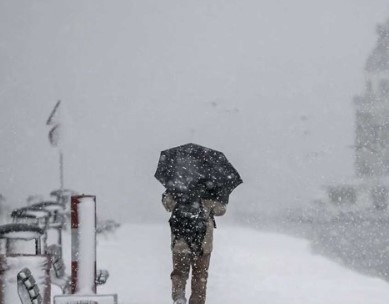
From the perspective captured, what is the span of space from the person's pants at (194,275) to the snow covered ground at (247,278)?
1.22m

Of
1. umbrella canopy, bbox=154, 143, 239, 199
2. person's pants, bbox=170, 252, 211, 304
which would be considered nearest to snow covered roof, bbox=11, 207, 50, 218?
umbrella canopy, bbox=154, 143, 239, 199

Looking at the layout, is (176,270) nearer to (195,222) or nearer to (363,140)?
(195,222)

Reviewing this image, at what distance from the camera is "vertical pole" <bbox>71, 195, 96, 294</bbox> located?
187 inches

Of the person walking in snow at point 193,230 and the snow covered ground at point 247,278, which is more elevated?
the person walking in snow at point 193,230

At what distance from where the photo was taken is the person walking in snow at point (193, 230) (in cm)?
630

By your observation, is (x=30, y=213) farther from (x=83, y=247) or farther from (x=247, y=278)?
(x=247, y=278)

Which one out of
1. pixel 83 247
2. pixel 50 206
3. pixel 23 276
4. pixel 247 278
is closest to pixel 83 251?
pixel 83 247

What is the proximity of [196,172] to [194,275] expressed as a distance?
907mm

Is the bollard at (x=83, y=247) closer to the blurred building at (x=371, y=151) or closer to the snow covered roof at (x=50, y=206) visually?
the snow covered roof at (x=50, y=206)

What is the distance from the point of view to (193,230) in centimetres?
630

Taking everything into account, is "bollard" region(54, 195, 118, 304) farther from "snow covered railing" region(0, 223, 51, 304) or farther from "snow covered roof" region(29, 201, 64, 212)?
"snow covered roof" region(29, 201, 64, 212)

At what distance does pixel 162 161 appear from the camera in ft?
Result: 21.3

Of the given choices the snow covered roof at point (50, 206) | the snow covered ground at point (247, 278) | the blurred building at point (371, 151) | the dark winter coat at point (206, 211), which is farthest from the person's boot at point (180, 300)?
the blurred building at point (371, 151)

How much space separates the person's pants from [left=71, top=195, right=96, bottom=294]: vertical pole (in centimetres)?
170
